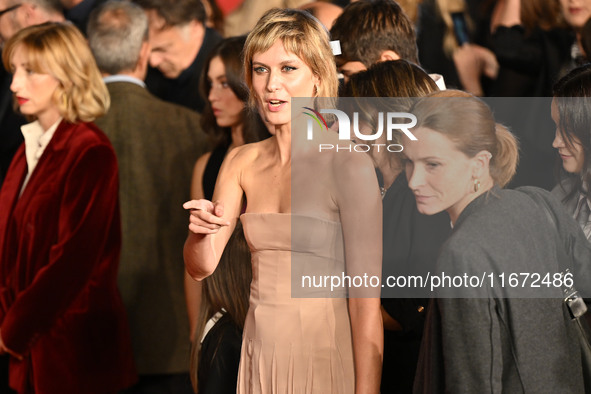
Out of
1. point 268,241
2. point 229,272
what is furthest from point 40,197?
point 268,241

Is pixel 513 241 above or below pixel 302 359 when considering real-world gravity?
above

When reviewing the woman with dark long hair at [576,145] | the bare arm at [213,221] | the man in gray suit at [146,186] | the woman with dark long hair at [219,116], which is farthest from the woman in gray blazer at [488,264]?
the man in gray suit at [146,186]

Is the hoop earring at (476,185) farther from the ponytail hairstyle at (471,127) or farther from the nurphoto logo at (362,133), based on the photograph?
the nurphoto logo at (362,133)

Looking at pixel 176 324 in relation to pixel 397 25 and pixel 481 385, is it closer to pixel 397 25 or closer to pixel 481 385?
pixel 397 25

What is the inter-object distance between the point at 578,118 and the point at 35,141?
2203 mm

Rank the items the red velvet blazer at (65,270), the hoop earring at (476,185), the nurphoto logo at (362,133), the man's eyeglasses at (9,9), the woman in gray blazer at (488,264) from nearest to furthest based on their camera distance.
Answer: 1. the woman in gray blazer at (488,264)
2. the hoop earring at (476,185)
3. the nurphoto logo at (362,133)
4. the red velvet blazer at (65,270)
5. the man's eyeglasses at (9,9)

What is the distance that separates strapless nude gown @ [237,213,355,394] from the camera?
2.40 meters

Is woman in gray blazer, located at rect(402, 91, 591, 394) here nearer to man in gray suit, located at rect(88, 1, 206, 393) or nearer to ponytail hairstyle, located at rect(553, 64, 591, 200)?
ponytail hairstyle, located at rect(553, 64, 591, 200)

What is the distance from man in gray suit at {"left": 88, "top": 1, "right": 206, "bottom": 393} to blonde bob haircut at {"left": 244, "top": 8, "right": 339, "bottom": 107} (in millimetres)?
1861

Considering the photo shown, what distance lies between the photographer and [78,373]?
3.48 metres

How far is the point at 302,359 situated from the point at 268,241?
0.33 meters

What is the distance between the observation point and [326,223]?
2.37 metres

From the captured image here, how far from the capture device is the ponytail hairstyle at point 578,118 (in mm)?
2457

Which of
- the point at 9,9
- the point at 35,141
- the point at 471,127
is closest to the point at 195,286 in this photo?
the point at 35,141
